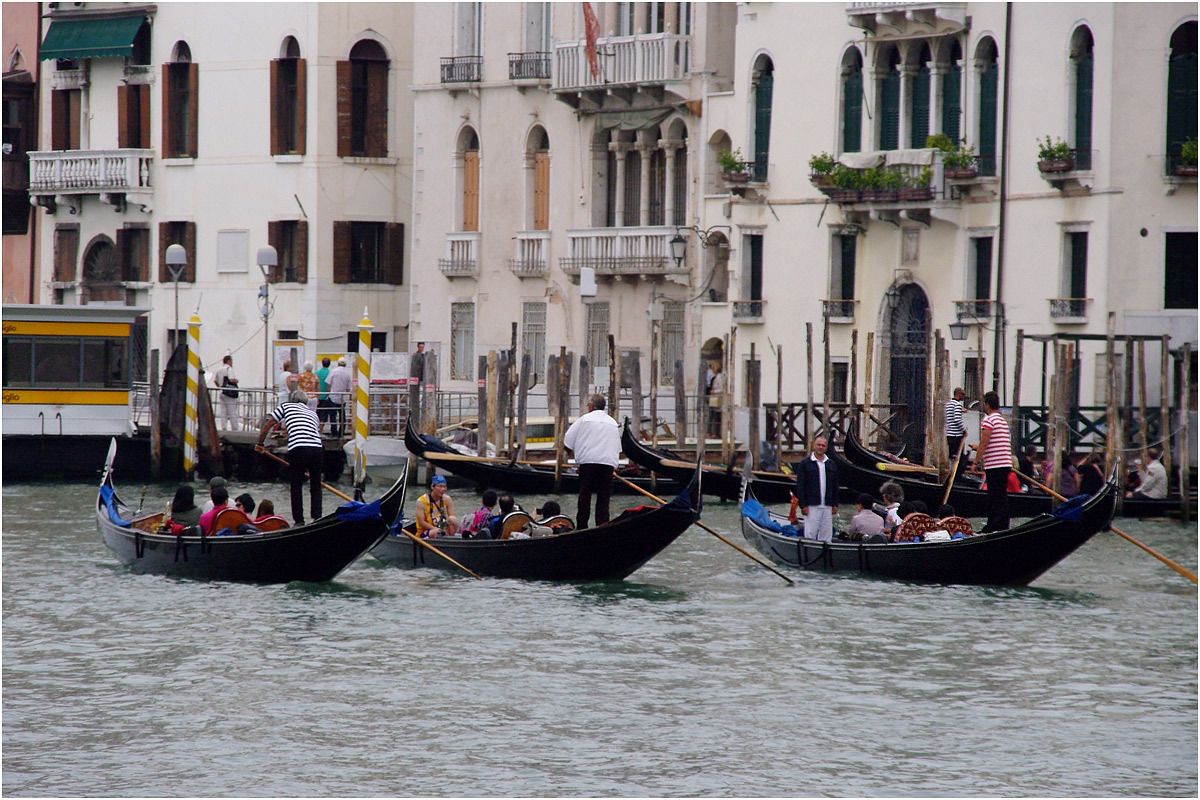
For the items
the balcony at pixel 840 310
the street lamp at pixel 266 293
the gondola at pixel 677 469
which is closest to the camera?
the gondola at pixel 677 469

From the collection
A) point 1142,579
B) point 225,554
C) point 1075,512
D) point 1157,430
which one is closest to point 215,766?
point 225,554

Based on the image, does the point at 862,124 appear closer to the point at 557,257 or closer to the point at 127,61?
the point at 557,257

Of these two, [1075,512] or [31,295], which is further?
[31,295]

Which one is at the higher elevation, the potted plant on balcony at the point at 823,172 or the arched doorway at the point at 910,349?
the potted plant on balcony at the point at 823,172

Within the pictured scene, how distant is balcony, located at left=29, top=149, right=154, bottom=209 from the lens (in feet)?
109

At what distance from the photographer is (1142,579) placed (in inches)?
668

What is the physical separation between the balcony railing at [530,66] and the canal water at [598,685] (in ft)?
43.6

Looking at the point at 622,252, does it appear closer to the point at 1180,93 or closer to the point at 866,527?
the point at 1180,93

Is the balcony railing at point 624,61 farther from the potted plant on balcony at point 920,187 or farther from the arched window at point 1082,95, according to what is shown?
the arched window at point 1082,95

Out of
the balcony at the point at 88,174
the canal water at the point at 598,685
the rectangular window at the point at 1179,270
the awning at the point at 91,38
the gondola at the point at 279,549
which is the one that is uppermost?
the awning at the point at 91,38

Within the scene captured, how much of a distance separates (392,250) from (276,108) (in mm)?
2387

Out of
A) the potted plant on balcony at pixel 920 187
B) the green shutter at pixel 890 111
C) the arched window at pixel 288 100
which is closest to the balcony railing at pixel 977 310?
the potted plant on balcony at pixel 920 187

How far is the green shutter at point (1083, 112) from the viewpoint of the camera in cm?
2344

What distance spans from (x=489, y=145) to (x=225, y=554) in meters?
15.4
